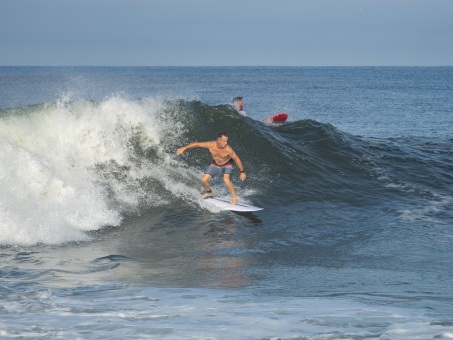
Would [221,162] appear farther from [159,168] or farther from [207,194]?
[159,168]

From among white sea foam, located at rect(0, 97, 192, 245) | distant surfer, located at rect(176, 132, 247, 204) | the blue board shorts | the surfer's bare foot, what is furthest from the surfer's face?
white sea foam, located at rect(0, 97, 192, 245)

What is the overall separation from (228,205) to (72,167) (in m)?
4.14

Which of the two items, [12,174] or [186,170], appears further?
[186,170]

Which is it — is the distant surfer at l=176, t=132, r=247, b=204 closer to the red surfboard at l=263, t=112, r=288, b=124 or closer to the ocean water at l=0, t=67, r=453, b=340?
the ocean water at l=0, t=67, r=453, b=340

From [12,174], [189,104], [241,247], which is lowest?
[241,247]

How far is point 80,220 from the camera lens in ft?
40.7

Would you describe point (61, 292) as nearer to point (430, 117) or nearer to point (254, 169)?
point (254, 169)

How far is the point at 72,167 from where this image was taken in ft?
51.2

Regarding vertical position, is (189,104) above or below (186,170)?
above

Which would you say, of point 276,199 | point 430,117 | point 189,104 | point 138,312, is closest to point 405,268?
point 138,312

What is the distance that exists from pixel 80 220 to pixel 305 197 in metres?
5.46

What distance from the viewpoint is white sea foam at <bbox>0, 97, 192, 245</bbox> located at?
39.0ft

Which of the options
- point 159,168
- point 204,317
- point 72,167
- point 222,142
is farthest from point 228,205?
point 204,317

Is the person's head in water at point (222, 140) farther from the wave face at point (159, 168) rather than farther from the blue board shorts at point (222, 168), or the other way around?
the wave face at point (159, 168)
